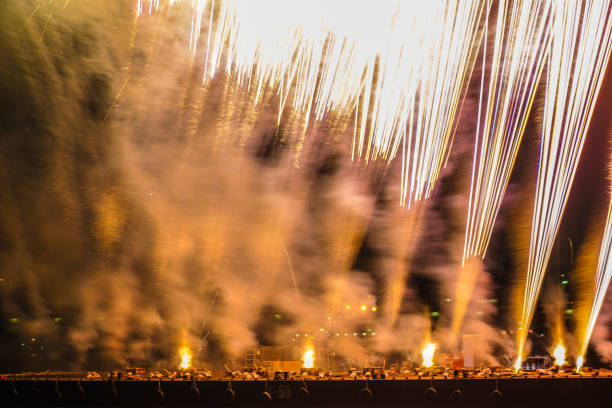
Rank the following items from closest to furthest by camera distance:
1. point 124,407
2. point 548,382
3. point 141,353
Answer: point 548,382 → point 124,407 → point 141,353

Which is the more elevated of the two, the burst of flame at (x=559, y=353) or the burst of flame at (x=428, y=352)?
the burst of flame at (x=428, y=352)

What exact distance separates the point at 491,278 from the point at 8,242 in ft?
54.6

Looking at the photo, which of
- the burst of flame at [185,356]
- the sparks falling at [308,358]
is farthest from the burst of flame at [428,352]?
the burst of flame at [185,356]

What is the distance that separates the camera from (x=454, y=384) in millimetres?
13664

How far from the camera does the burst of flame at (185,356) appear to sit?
19422 mm

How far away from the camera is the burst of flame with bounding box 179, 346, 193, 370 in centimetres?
1942

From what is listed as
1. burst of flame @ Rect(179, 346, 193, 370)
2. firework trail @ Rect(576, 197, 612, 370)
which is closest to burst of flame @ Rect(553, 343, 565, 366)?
firework trail @ Rect(576, 197, 612, 370)

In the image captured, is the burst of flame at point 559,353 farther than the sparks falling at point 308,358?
Yes

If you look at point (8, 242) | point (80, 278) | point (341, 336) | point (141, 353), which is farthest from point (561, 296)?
point (8, 242)

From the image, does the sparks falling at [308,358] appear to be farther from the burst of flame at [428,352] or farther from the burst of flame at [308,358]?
the burst of flame at [428,352]

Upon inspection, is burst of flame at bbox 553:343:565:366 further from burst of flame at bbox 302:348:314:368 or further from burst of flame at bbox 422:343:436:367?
burst of flame at bbox 302:348:314:368

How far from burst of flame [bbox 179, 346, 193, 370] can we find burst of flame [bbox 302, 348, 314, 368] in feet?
12.5

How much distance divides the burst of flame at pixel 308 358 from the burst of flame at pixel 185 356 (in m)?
3.81

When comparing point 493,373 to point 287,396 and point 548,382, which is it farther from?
point 287,396
